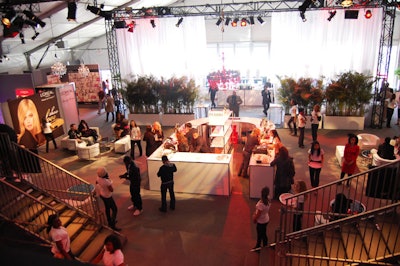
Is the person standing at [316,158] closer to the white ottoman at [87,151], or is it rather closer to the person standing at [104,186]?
the person standing at [104,186]

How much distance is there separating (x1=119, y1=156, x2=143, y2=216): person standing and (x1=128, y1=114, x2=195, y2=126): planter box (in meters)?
6.32

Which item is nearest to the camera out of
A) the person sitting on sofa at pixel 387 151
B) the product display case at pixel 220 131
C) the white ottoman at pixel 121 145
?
the person sitting on sofa at pixel 387 151

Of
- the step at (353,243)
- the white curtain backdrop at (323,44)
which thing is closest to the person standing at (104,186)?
the step at (353,243)

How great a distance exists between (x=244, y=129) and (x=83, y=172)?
4.91m

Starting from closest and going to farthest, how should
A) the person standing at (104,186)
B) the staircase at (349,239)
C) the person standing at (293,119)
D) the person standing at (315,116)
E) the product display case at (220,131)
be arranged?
the staircase at (349,239) < the person standing at (104,186) < the product display case at (220,131) < the person standing at (315,116) < the person standing at (293,119)

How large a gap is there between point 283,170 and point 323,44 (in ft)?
29.9

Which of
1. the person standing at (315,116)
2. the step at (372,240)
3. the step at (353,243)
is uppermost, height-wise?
the person standing at (315,116)

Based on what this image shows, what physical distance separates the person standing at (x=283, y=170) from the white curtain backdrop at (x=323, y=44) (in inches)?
338

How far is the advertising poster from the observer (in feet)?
34.7

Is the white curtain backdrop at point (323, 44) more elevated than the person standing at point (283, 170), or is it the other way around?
the white curtain backdrop at point (323, 44)

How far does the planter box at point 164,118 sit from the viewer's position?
43.1 ft

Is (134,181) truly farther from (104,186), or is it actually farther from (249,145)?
(249,145)

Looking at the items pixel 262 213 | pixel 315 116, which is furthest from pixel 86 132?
pixel 262 213

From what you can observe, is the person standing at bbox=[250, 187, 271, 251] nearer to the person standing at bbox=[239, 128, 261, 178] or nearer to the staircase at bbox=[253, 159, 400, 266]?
the staircase at bbox=[253, 159, 400, 266]
